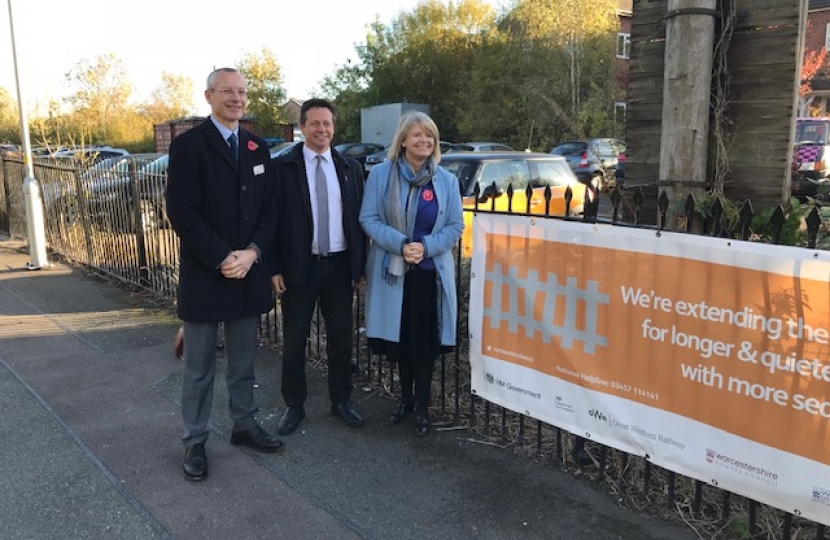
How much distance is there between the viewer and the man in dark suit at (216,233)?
337cm

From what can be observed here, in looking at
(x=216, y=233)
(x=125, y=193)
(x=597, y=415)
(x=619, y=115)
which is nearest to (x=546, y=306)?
(x=597, y=415)

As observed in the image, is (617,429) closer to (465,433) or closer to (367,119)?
(465,433)

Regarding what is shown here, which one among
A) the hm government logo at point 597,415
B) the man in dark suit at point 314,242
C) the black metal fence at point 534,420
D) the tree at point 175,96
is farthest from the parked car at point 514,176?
the tree at point 175,96

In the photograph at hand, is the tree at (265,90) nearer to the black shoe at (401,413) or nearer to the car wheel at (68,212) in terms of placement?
the car wheel at (68,212)

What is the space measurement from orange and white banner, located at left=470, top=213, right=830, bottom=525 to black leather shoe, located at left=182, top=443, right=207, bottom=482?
5.39 ft

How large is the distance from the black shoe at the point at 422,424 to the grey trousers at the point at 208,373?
1.01 metres

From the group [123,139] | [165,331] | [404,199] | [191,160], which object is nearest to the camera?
[191,160]

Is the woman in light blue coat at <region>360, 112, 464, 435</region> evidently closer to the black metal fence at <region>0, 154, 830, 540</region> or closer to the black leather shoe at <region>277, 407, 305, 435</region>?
the black metal fence at <region>0, 154, 830, 540</region>

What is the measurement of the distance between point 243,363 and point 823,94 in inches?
1396

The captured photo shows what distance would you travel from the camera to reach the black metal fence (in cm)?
294

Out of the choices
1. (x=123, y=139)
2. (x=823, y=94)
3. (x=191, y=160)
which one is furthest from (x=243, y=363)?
(x=123, y=139)

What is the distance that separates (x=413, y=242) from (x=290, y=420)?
1.39 m

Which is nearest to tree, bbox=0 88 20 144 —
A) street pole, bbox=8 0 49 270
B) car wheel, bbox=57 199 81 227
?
street pole, bbox=8 0 49 270

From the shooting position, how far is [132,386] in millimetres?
4863
